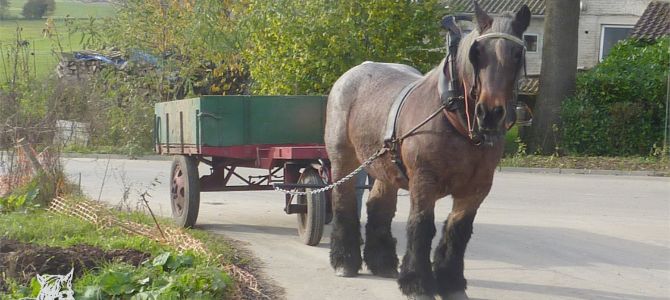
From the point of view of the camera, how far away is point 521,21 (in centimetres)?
658

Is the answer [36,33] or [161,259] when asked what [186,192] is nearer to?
[161,259]

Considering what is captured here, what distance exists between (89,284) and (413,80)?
3064mm

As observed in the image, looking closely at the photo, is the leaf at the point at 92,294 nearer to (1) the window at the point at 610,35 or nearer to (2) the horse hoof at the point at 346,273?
(2) the horse hoof at the point at 346,273

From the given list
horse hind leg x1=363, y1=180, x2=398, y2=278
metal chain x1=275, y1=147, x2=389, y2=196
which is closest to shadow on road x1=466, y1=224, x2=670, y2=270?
horse hind leg x1=363, y1=180, x2=398, y2=278

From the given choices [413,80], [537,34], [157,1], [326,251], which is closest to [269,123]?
[326,251]

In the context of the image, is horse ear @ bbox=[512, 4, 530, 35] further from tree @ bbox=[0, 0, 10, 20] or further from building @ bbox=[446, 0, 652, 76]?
building @ bbox=[446, 0, 652, 76]

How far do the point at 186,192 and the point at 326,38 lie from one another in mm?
10166

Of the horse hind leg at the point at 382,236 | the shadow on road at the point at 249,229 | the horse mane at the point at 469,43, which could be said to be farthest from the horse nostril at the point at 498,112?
the shadow on road at the point at 249,229

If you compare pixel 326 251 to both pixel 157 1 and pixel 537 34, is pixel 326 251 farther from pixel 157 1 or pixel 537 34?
pixel 537 34

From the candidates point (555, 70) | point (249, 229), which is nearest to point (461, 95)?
point (249, 229)

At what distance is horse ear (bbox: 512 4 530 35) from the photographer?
655 cm

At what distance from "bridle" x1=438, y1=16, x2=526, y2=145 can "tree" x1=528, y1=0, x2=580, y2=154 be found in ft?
58.3

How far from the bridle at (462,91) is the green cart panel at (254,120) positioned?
351 centimetres

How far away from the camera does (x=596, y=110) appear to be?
24.3 m
